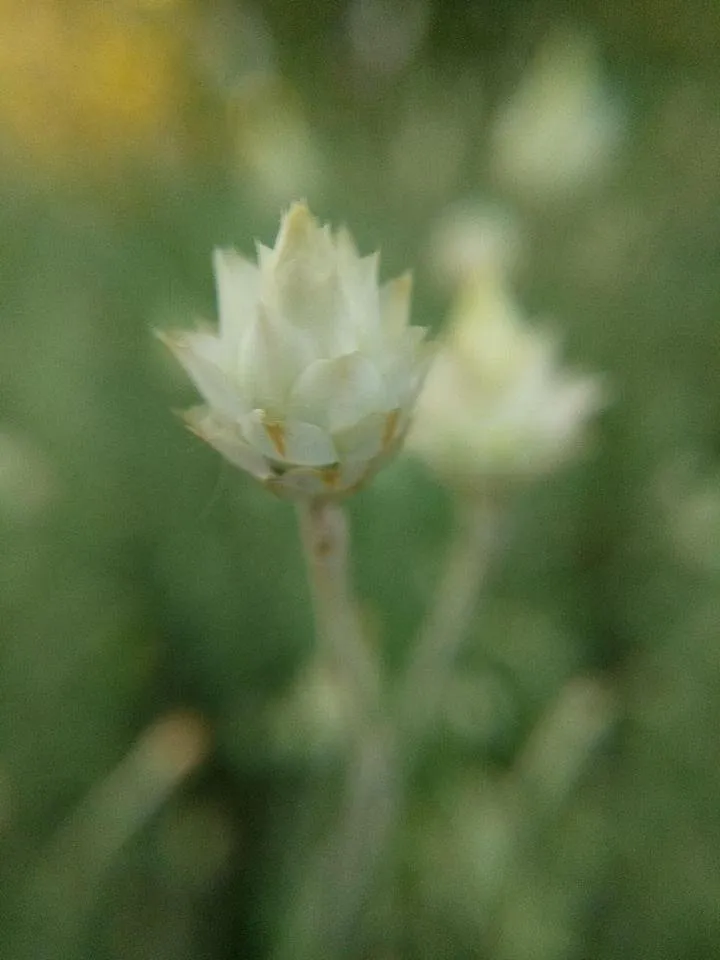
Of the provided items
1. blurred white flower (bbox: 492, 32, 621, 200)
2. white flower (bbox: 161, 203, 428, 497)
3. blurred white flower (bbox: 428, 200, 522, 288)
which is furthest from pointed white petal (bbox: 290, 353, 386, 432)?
blurred white flower (bbox: 492, 32, 621, 200)

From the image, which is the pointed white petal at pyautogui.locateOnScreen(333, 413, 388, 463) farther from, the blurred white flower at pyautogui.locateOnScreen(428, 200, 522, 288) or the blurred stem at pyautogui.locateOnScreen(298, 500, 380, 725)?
the blurred white flower at pyautogui.locateOnScreen(428, 200, 522, 288)

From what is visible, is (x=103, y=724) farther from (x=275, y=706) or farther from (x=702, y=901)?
(x=702, y=901)

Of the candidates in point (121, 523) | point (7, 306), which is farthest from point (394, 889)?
point (7, 306)

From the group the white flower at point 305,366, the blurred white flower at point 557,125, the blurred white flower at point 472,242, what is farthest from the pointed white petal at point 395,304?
the blurred white flower at point 557,125

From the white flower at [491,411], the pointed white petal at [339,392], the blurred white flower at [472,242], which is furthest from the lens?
the blurred white flower at [472,242]

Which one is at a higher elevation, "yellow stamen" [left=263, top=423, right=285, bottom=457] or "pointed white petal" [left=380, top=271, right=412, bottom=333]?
"pointed white petal" [left=380, top=271, right=412, bottom=333]

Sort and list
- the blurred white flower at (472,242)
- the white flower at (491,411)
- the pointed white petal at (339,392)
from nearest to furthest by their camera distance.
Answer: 1. the pointed white petal at (339,392)
2. the white flower at (491,411)
3. the blurred white flower at (472,242)

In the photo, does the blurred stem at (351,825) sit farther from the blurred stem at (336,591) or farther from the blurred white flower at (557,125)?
the blurred white flower at (557,125)
